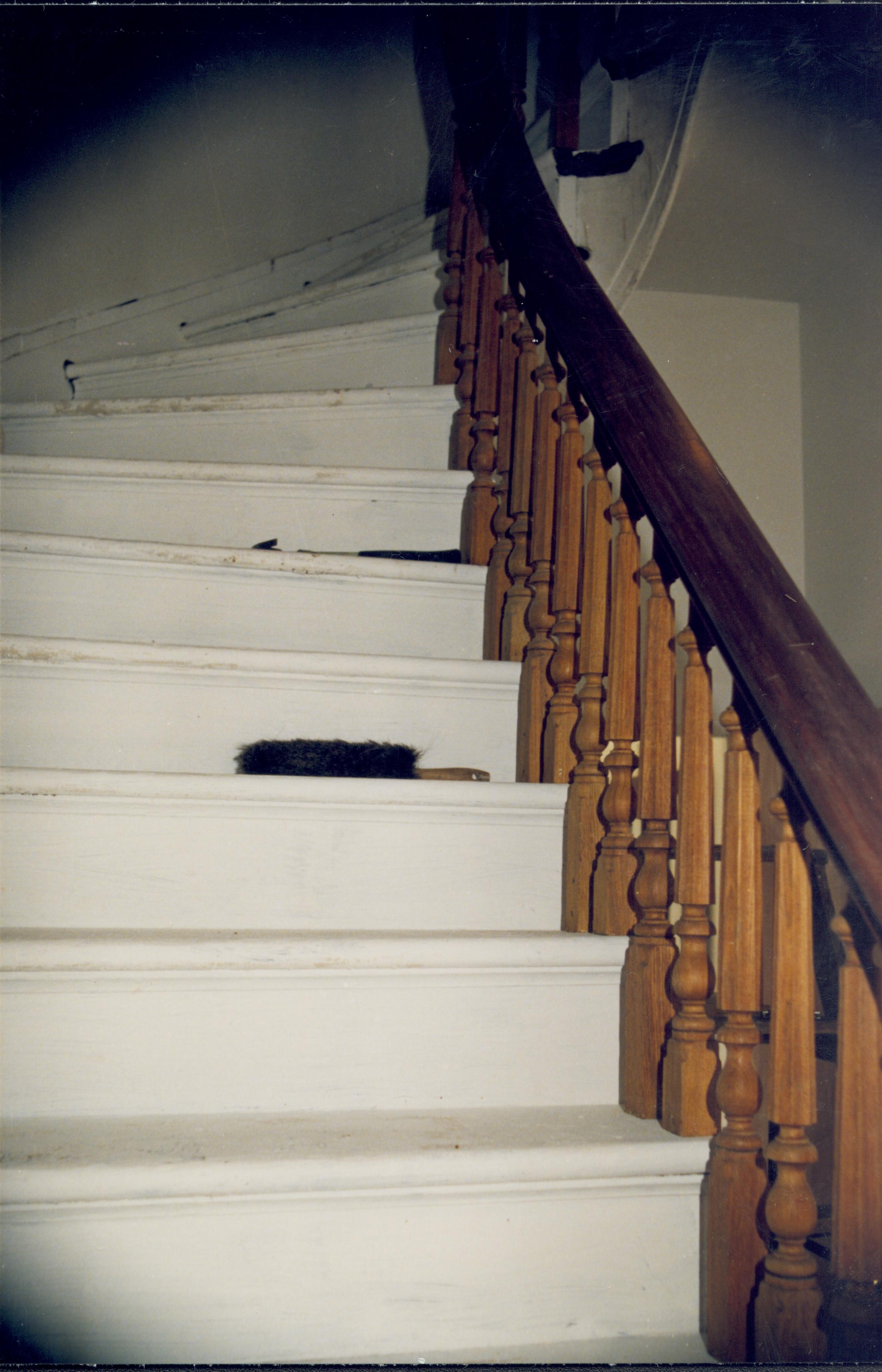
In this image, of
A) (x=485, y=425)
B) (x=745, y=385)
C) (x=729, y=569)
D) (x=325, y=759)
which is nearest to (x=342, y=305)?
(x=485, y=425)

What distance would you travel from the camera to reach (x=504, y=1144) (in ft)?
2.84

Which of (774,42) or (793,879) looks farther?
(774,42)

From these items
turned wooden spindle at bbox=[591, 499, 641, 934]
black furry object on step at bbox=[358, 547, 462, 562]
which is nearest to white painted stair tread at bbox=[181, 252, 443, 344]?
black furry object on step at bbox=[358, 547, 462, 562]

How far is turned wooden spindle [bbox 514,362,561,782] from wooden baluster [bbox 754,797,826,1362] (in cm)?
55

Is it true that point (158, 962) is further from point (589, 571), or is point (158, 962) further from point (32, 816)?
point (589, 571)

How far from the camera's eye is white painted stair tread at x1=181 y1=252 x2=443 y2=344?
7.36 ft

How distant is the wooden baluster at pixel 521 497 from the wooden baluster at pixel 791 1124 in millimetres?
697

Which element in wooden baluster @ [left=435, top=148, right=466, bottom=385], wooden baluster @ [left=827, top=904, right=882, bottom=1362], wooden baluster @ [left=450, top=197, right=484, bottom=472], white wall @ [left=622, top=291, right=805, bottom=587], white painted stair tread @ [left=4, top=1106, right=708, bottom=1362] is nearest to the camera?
wooden baluster @ [left=827, top=904, right=882, bottom=1362]

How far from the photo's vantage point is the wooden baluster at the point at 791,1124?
74cm

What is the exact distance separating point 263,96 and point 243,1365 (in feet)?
10.6

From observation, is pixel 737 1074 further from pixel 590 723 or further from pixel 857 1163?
pixel 590 723

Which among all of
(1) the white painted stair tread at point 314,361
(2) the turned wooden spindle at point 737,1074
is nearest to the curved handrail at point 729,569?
(2) the turned wooden spindle at point 737,1074

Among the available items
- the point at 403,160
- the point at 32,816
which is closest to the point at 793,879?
the point at 32,816

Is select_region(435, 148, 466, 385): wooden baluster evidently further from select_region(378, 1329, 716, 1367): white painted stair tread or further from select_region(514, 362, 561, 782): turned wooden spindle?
select_region(378, 1329, 716, 1367): white painted stair tread
